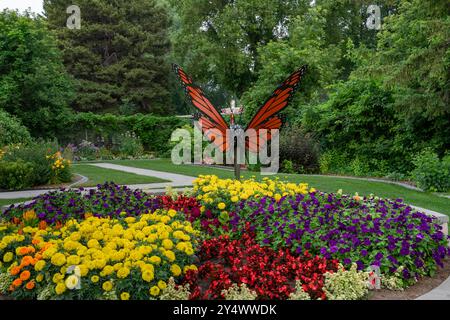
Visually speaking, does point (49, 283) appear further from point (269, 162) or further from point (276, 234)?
point (269, 162)

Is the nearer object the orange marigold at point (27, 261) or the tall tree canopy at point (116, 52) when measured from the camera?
the orange marigold at point (27, 261)

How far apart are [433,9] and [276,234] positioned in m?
7.60

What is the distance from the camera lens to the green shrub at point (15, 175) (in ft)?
29.3

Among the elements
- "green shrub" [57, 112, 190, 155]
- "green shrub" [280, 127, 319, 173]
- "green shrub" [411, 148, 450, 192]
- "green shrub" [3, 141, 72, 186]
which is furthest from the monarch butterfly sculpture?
"green shrub" [57, 112, 190, 155]

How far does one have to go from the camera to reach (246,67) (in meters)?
26.5

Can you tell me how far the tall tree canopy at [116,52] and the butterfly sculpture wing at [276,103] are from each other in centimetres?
2382

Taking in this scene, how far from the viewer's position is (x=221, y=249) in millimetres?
4332

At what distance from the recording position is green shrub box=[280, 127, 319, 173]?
13.7 meters

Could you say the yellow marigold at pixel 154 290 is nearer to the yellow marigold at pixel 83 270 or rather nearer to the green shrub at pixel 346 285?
the yellow marigold at pixel 83 270

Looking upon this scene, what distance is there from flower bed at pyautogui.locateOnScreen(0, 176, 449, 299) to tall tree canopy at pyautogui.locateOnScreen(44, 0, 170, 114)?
2545 cm

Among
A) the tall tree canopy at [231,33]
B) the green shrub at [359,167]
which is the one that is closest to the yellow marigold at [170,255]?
the green shrub at [359,167]

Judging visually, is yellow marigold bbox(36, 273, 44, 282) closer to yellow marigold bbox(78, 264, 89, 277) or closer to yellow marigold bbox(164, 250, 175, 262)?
yellow marigold bbox(78, 264, 89, 277)

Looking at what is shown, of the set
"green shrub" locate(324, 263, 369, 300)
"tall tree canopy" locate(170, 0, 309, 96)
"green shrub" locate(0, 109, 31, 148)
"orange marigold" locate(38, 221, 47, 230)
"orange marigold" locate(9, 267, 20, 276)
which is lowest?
"green shrub" locate(324, 263, 369, 300)
